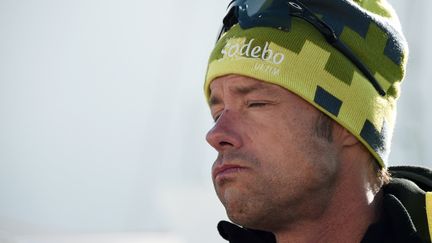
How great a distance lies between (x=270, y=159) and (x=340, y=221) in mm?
319

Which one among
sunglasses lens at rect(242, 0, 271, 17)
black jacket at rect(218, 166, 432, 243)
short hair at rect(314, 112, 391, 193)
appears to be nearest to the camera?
black jacket at rect(218, 166, 432, 243)

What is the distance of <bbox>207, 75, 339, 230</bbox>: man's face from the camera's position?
2555 millimetres

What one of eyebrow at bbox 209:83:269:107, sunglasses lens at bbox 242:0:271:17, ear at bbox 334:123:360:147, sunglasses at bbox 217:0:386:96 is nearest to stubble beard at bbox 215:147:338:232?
ear at bbox 334:123:360:147

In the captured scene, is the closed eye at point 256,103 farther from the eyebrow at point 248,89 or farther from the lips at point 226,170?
the lips at point 226,170

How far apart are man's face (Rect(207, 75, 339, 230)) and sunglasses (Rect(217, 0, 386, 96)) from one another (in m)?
0.21

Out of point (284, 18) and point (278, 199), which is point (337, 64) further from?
point (278, 199)

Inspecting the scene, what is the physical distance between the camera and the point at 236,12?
2.93m

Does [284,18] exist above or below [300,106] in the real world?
above

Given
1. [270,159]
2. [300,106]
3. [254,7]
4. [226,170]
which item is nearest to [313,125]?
[300,106]

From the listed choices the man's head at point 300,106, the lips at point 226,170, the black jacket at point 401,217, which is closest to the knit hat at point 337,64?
the man's head at point 300,106

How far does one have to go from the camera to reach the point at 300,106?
8.71 feet

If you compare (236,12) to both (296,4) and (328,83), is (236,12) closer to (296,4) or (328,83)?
(296,4)

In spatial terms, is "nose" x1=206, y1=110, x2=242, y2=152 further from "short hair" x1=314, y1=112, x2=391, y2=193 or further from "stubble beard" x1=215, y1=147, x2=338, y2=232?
"short hair" x1=314, y1=112, x2=391, y2=193

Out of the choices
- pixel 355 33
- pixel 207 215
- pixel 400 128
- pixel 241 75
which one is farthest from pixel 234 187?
pixel 400 128
